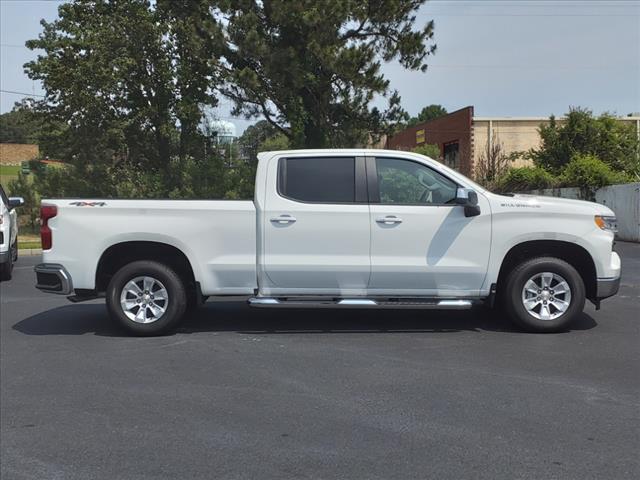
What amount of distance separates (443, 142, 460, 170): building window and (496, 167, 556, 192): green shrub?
12.6m

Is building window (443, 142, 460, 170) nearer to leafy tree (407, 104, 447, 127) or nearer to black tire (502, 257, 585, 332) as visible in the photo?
black tire (502, 257, 585, 332)

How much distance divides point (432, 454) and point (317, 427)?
0.85m

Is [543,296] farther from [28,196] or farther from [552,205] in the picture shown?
[28,196]

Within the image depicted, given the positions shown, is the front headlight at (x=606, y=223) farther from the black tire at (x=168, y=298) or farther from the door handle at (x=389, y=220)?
the black tire at (x=168, y=298)

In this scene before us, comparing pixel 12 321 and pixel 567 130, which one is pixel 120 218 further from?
pixel 567 130

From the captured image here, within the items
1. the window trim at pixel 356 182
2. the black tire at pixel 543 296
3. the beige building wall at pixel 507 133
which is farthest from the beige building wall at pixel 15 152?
the black tire at pixel 543 296

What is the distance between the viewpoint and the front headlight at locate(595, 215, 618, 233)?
22.5ft

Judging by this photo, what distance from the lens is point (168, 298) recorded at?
696cm

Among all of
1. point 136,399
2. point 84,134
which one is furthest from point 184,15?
point 136,399

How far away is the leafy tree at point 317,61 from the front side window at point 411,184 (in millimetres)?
15101

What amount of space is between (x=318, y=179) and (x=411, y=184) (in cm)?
104

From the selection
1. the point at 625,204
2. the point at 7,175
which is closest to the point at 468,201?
the point at 625,204

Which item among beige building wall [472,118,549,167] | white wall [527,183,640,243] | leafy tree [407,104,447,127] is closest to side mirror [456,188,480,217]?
white wall [527,183,640,243]

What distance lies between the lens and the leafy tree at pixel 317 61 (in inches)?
843
